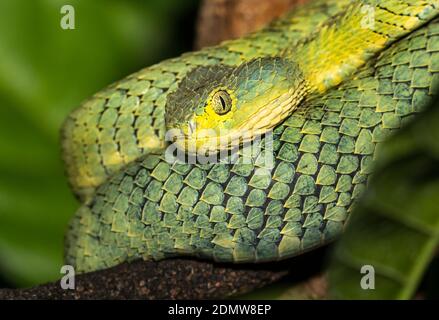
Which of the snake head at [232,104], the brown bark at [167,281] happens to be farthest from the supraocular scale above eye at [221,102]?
the brown bark at [167,281]

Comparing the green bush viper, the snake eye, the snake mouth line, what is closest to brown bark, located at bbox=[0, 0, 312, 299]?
the green bush viper

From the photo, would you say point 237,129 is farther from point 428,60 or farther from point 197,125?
point 428,60

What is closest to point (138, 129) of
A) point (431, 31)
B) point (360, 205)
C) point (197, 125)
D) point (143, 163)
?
point (143, 163)

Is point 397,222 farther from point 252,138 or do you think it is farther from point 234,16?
point 234,16

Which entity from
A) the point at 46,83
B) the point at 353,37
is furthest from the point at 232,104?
the point at 46,83

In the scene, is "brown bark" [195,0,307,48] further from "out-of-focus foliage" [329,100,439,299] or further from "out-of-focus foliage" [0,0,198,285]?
"out-of-focus foliage" [329,100,439,299]

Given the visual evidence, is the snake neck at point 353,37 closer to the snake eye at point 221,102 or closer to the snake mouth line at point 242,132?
the snake mouth line at point 242,132
